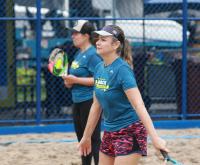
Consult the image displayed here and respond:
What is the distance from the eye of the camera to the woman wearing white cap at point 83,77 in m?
6.51

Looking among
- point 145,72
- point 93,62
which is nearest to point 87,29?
point 93,62

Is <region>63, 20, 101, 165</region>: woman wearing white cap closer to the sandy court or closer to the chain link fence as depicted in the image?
the sandy court

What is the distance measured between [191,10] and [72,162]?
5.36m

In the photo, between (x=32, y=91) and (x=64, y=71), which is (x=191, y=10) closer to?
(x=32, y=91)

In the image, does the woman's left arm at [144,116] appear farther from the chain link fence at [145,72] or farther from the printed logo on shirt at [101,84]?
the chain link fence at [145,72]

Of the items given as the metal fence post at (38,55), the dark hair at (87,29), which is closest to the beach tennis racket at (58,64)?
the dark hair at (87,29)

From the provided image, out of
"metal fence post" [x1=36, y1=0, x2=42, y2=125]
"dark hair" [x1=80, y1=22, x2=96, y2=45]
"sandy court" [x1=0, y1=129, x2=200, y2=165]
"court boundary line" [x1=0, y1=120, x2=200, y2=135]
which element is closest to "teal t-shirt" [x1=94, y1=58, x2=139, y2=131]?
"dark hair" [x1=80, y1=22, x2=96, y2=45]

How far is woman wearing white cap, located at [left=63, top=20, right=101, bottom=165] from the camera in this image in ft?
21.4

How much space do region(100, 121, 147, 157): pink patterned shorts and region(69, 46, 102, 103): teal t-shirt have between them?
1.68m

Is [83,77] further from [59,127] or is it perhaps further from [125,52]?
[59,127]

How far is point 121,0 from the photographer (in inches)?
485

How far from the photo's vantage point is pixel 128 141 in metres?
4.79

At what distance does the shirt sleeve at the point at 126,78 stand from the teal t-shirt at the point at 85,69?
172 cm

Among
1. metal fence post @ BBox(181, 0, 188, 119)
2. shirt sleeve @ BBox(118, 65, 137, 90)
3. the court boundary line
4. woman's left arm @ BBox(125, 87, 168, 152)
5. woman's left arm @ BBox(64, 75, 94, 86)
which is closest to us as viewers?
woman's left arm @ BBox(125, 87, 168, 152)
